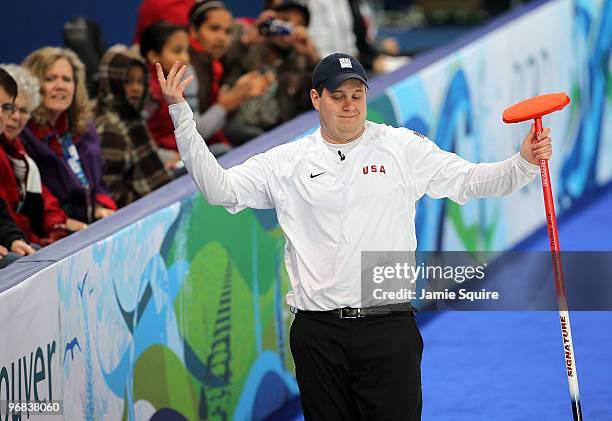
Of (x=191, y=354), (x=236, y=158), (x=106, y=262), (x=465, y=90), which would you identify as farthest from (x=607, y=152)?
(x=106, y=262)

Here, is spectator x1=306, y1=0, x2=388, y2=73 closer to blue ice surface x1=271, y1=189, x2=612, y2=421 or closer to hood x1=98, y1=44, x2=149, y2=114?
blue ice surface x1=271, y1=189, x2=612, y2=421

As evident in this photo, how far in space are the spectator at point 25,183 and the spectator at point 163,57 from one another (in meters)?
1.80

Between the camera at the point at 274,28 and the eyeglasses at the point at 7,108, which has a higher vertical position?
the camera at the point at 274,28

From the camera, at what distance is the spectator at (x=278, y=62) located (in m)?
10.2

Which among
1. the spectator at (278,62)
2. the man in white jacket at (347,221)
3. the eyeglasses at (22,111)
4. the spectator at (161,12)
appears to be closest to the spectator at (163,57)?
the spectator at (161,12)

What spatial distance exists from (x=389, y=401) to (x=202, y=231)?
1959 mm

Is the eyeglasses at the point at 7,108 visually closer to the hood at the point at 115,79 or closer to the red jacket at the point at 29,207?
the red jacket at the point at 29,207

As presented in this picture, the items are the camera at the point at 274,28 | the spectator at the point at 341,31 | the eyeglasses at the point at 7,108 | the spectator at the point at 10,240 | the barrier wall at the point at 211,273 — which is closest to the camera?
the barrier wall at the point at 211,273

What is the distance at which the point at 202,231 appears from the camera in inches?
286

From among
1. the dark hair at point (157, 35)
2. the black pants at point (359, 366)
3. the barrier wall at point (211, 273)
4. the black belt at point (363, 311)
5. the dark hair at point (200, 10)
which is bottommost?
the black pants at point (359, 366)

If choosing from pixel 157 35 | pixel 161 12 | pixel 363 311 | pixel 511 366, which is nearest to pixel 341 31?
pixel 161 12

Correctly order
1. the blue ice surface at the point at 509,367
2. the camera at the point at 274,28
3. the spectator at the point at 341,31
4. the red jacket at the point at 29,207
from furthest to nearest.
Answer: the spectator at the point at 341,31 → the camera at the point at 274,28 → the blue ice surface at the point at 509,367 → the red jacket at the point at 29,207

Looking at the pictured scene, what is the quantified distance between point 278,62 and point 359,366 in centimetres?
535

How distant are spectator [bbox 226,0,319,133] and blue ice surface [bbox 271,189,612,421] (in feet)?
6.05
